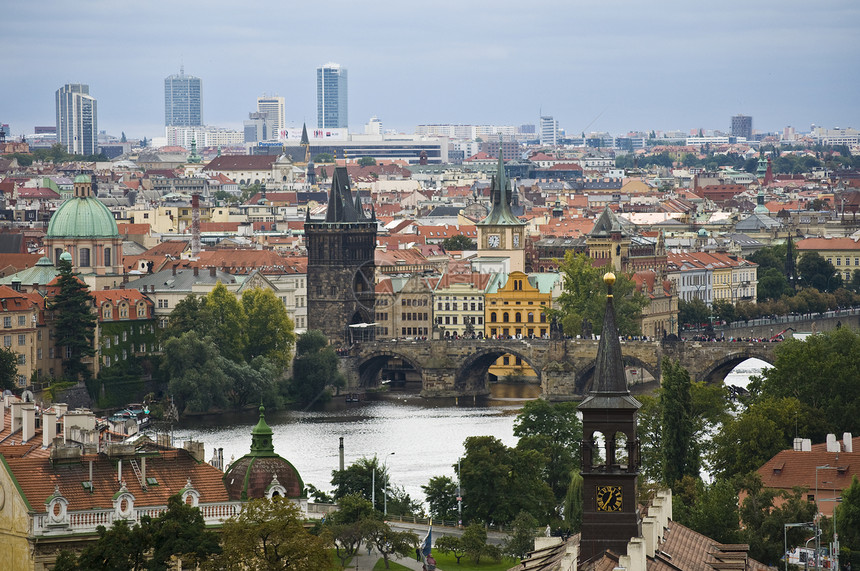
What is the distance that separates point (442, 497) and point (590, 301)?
61292 mm

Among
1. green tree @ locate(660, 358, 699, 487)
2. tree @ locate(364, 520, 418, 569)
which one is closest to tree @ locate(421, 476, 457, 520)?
green tree @ locate(660, 358, 699, 487)

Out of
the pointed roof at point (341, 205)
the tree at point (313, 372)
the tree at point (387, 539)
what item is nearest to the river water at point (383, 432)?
the tree at point (313, 372)

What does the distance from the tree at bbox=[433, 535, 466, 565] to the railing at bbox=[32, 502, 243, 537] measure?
42.2 ft

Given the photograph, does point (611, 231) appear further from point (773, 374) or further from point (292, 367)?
point (773, 374)

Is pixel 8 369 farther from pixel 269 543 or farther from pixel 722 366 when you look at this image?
pixel 269 543

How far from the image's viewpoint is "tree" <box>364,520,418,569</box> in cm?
5531

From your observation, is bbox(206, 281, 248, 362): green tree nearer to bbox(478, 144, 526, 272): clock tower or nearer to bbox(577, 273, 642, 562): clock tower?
bbox(478, 144, 526, 272): clock tower

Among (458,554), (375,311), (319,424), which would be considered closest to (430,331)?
(375,311)

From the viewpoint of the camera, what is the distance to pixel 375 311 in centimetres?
13038

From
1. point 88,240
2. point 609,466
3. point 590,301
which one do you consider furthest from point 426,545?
point 88,240

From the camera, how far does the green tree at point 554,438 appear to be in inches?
2660

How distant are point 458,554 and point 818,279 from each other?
358 ft

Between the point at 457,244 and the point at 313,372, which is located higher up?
the point at 457,244

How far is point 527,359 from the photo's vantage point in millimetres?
119438
